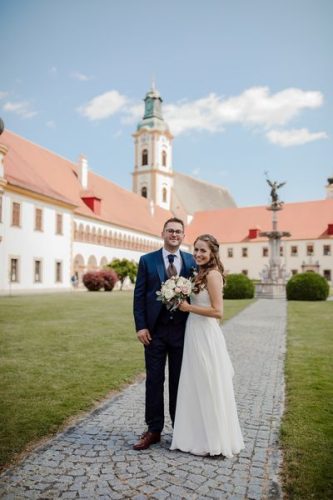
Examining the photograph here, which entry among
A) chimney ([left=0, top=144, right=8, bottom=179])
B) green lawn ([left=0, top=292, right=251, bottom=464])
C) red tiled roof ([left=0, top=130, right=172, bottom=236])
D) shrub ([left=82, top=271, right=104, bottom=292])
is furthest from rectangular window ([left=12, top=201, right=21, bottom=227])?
green lawn ([left=0, top=292, right=251, bottom=464])

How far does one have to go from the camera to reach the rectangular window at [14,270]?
1216 inches

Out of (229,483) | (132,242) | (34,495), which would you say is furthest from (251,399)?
(132,242)

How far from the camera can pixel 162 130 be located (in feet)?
229

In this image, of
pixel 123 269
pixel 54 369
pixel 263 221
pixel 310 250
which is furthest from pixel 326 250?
pixel 54 369

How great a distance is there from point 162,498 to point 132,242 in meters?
47.5

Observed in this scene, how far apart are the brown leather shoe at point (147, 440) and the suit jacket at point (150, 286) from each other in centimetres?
106

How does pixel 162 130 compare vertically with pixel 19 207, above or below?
above

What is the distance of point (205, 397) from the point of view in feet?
14.2

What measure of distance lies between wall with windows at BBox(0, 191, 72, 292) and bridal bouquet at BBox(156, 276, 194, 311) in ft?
90.9

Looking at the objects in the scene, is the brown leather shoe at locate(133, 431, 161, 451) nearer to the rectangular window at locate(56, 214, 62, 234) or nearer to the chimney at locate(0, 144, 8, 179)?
the chimney at locate(0, 144, 8, 179)

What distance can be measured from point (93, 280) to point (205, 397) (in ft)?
107

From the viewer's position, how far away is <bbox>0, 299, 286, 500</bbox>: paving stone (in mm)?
3512

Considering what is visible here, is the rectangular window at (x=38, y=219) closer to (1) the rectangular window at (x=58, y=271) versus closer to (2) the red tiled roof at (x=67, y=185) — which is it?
(2) the red tiled roof at (x=67, y=185)

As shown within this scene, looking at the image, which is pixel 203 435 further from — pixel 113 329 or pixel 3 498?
pixel 113 329
